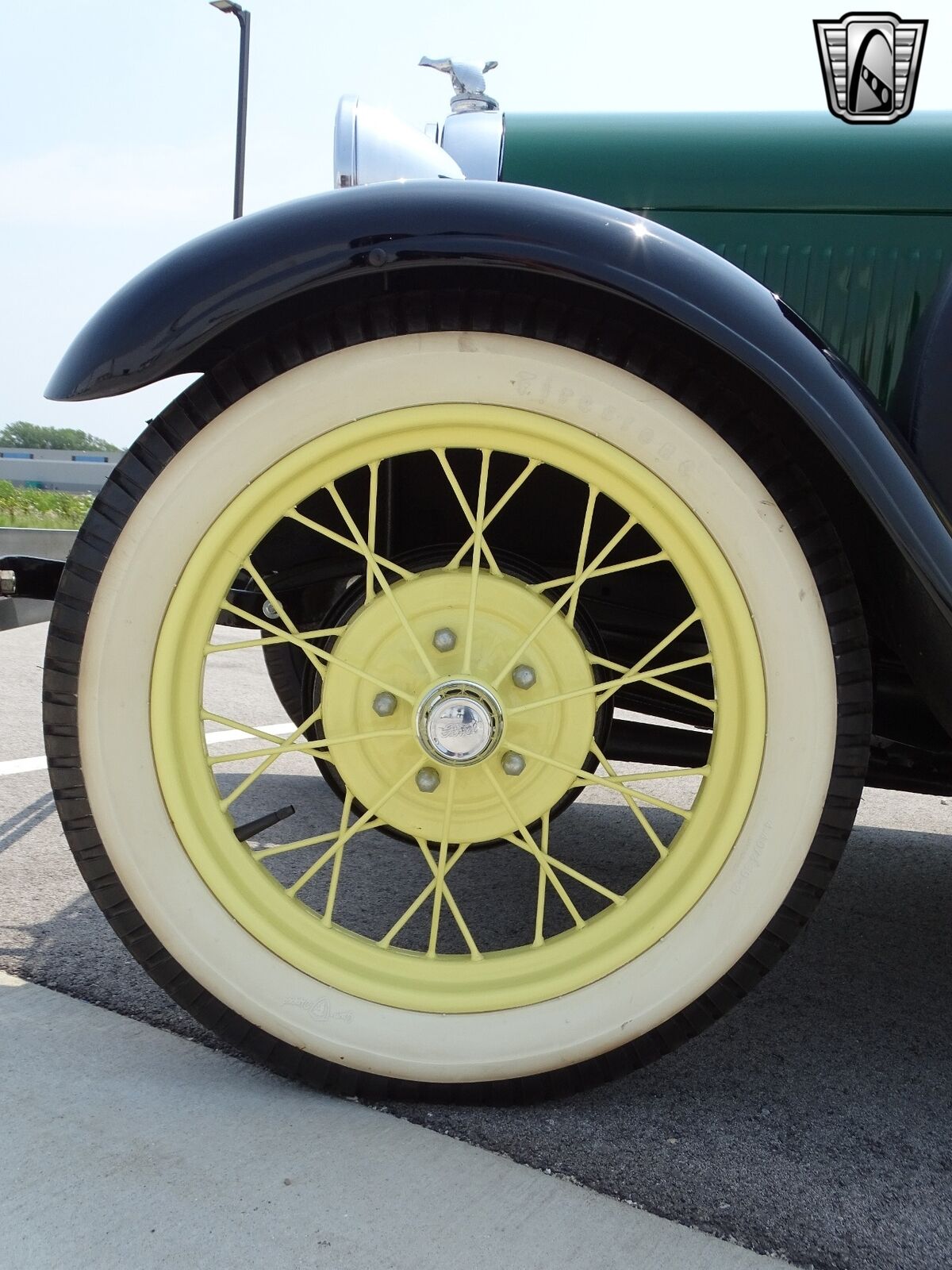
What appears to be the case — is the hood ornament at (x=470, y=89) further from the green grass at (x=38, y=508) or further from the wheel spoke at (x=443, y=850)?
the green grass at (x=38, y=508)

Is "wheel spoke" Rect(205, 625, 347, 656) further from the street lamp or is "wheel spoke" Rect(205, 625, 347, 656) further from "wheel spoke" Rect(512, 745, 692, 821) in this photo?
the street lamp

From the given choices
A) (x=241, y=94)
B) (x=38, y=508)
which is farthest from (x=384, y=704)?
(x=38, y=508)

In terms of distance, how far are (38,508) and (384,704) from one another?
51.4 ft

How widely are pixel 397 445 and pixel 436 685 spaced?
296mm

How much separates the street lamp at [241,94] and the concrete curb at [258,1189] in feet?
17.8

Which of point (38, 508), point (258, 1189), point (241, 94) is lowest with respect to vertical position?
point (258, 1189)

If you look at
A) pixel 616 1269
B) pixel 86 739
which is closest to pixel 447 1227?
pixel 616 1269

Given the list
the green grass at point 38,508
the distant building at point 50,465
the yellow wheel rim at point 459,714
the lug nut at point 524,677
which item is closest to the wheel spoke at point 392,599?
the yellow wheel rim at point 459,714

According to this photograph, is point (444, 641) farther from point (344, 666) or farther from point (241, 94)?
point (241, 94)

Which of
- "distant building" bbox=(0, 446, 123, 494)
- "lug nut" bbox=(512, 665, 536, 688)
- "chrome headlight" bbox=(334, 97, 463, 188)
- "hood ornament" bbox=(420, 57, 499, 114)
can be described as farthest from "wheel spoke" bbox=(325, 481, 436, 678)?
"distant building" bbox=(0, 446, 123, 494)

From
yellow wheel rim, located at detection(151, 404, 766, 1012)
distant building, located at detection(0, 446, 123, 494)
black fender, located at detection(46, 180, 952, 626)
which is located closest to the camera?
black fender, located at detection(46, 180, 952, 626)

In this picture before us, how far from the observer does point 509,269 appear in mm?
1116

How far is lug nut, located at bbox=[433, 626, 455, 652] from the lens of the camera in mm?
1336

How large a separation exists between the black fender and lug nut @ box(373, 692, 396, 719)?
47cm
